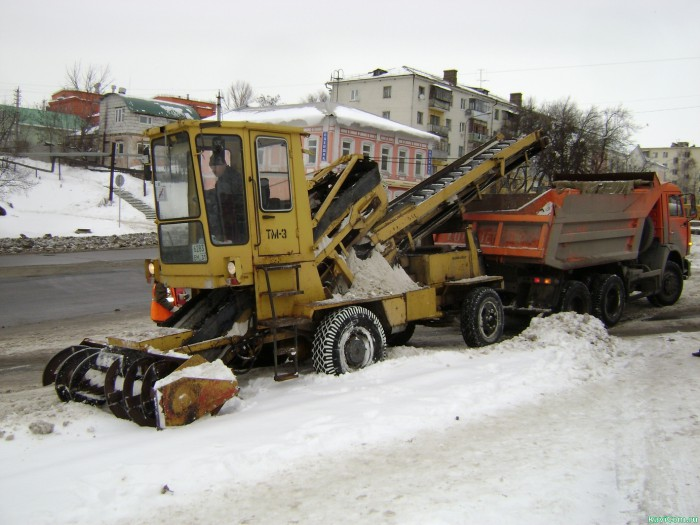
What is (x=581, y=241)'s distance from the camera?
10.2 metres

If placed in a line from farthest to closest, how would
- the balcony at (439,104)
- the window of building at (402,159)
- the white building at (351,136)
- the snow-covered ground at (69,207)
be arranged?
1. the balcony at (439,104)
2. the window of building at (402,159)
3. the white building at (351,136)
4. the snow-covered ground at (69,207)

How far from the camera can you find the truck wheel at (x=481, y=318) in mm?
8516

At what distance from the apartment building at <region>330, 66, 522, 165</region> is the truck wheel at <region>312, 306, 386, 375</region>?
160 ft

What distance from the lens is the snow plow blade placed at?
5.16 meters

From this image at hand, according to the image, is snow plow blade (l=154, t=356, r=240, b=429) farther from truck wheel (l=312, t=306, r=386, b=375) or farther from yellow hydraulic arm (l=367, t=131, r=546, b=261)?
yellow hydraulic arm (l=367, t=131, r=546, b=261)

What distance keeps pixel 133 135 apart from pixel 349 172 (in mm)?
51116

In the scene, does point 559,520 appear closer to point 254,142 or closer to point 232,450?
point 232,450

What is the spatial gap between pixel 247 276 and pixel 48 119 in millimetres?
55685

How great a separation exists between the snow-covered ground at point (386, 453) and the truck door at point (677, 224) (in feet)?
22.1

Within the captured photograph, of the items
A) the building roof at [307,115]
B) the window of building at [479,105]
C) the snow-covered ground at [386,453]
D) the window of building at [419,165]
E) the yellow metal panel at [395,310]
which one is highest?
the window of building at [479,105]

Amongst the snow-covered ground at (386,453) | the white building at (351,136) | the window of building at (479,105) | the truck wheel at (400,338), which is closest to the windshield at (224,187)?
the snow-covered ground at (386,453)

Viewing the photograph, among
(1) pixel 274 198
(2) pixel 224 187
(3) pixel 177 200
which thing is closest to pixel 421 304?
(1) pixel 274 198

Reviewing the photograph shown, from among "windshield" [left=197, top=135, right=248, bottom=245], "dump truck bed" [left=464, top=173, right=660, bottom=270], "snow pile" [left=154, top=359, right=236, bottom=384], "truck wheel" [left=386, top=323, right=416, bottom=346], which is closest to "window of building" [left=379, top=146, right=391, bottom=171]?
"dump truck bed" [left=464, top=173, right=660, bottom=270]

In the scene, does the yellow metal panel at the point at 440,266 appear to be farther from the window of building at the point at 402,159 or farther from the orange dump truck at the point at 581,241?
the window of building at the point at 402,159
